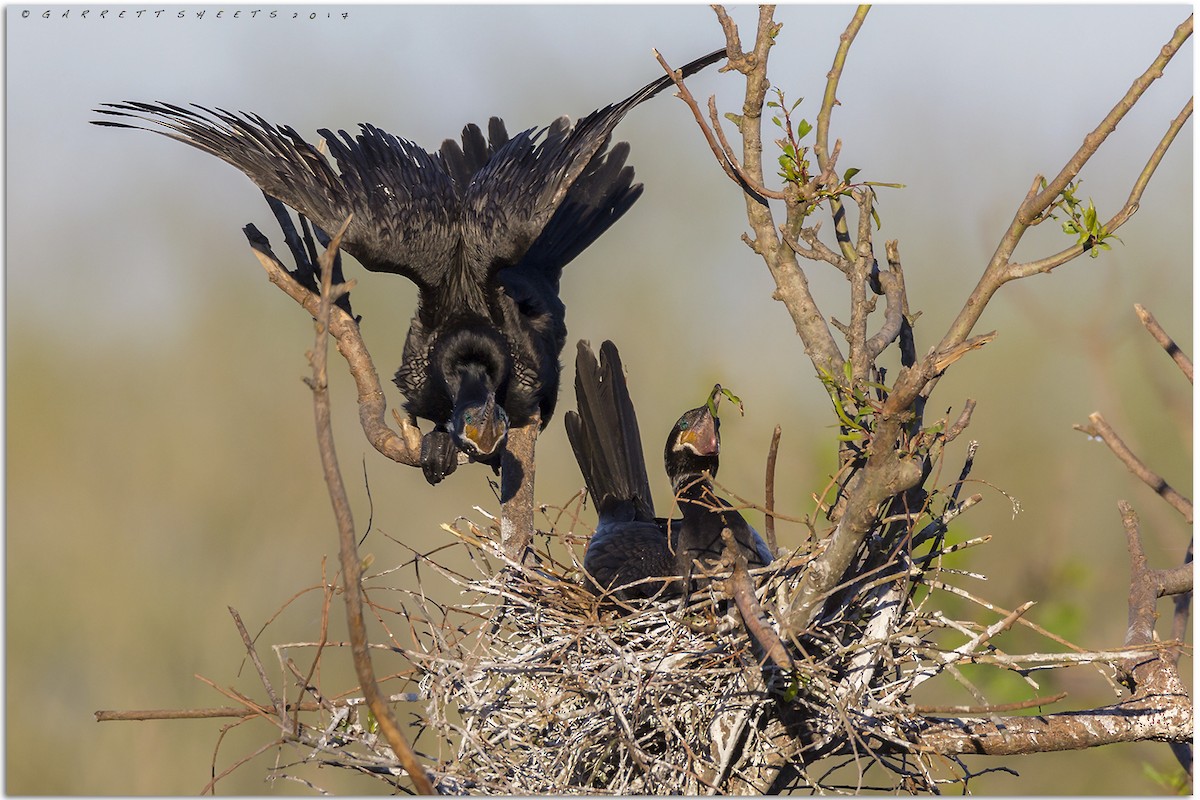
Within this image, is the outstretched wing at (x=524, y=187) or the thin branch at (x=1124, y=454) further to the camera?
the outstretched wing at (x=524, y=187)

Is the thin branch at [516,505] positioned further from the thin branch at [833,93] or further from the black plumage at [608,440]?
the thin branch at [833,93]

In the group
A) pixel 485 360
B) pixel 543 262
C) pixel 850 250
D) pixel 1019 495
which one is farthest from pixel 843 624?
pixel 1019 495

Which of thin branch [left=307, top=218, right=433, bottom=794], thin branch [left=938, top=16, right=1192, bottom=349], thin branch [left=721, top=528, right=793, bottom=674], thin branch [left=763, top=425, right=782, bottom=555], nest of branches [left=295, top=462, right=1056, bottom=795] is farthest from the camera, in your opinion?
nest of branches [left=295, top=462, right=1056, bottom=795]

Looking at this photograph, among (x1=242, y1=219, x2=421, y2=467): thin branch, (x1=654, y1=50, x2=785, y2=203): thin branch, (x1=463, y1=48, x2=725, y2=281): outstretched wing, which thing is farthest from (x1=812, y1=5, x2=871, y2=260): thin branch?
(x1=242, y1=219, x2=421, y2=467): thin branch

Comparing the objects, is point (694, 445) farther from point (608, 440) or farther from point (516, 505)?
point (608, 440)

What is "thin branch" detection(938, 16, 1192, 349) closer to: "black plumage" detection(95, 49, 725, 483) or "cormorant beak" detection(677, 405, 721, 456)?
"cormorant beak" detection(677, 405, 721, 456)

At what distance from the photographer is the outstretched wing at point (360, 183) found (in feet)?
15.1

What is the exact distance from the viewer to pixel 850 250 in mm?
3400

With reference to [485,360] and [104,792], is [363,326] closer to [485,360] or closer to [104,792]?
[104,792]

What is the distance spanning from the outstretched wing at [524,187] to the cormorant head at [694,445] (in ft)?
4.32

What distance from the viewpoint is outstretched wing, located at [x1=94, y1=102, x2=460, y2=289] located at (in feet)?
15.1

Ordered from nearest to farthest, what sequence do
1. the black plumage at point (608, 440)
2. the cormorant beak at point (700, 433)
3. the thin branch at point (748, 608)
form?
1. the thin branch at point (748, 608)
2. the cormorant beak at point (700, 433)
3. the black plumage at point (608, 440)

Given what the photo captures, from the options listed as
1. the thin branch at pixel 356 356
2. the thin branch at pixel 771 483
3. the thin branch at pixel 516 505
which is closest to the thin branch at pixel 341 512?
the thin branch at pixel 771 483

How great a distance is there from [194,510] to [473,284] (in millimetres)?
6512
